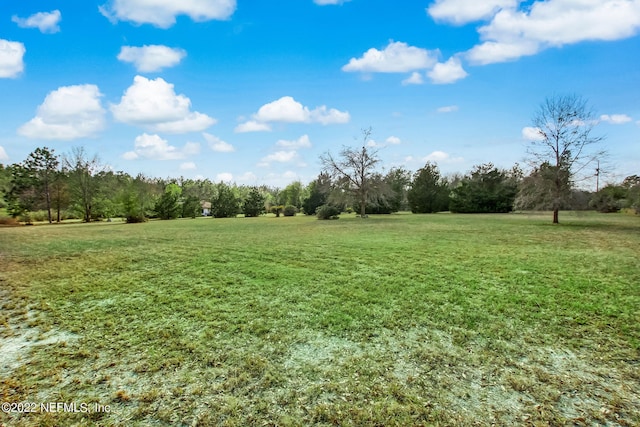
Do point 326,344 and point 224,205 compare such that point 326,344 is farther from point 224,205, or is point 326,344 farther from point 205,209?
point 205,209

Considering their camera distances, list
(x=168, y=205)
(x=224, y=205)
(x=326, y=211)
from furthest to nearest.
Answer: (x=224, y=205), (x=168, y=205), (x=326, y=211)

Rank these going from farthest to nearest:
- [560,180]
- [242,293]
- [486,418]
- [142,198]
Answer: [142,198] → [560,180] → [242,293] → [486,418]

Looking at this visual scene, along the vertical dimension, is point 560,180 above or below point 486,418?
above

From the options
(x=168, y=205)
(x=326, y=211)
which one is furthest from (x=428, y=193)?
(x=168, y=205)

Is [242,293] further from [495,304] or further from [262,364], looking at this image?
[495,304]

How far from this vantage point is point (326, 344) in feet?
11.4

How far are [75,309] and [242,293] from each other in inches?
92.6

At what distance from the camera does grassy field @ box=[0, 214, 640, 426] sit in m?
2.41

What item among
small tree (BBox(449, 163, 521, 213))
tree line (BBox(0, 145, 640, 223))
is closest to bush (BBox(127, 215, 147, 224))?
tree line (BBox(0, 145, 640, 223))

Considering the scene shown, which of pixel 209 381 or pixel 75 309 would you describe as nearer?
pixel 209 381

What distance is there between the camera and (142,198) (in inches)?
→ 1111

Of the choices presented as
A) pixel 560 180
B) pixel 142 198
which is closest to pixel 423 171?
pixel 560 180

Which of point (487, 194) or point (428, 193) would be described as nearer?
point (487, 194)

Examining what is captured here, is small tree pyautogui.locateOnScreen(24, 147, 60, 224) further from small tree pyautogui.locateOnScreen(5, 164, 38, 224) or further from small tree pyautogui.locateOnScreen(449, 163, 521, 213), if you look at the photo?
small tree pyautogui.locateOnScreen(449, 163, 521, 213)
